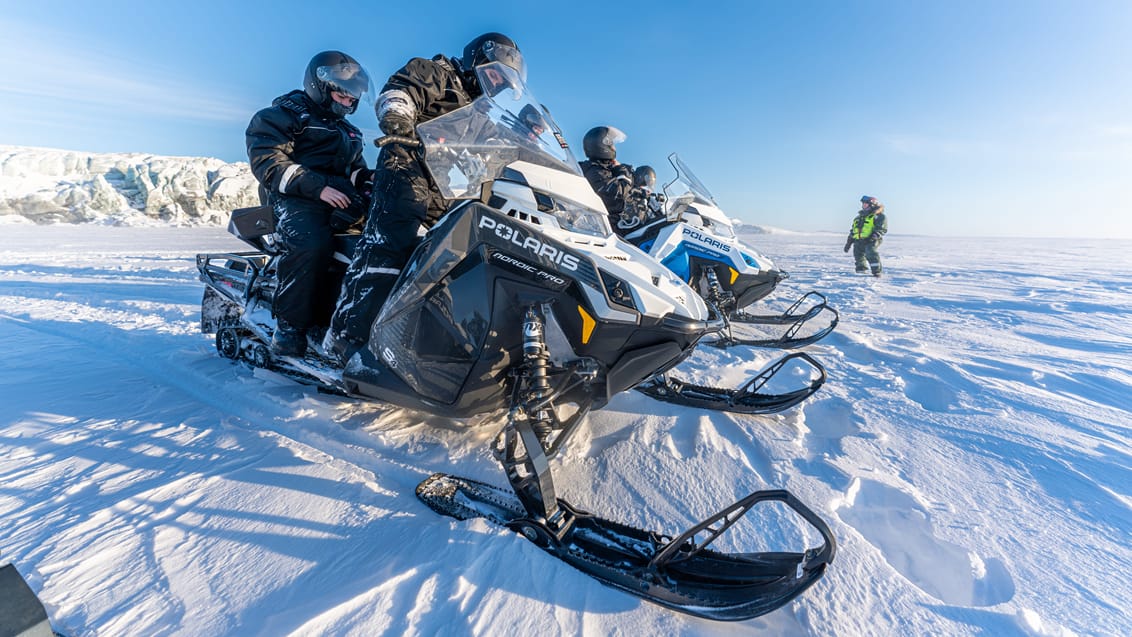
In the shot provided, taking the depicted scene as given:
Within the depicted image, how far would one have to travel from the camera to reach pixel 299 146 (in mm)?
3111

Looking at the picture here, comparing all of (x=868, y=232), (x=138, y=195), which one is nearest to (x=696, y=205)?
(x=868, y=232)

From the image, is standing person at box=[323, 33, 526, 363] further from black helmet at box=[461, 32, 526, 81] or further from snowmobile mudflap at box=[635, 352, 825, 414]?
snowmobile mudflap at box=[635, 352, 825, 414]

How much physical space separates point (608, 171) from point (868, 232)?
858 cm

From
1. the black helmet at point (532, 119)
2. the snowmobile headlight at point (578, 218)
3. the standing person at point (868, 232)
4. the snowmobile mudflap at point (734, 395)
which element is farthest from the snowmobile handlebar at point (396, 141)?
the standing person at point (868, 232)

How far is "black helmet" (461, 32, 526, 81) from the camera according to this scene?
2836 millimetres

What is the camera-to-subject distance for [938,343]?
4.54 meters

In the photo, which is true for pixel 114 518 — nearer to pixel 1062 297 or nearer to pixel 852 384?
pixel 852 384

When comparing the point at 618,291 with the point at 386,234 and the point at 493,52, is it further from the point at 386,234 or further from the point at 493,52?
the point at 493,52

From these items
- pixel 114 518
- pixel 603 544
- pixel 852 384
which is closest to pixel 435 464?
pixel 603 544

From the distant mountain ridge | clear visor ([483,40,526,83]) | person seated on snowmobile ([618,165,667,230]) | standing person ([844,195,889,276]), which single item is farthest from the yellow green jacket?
the distant mountain ridge

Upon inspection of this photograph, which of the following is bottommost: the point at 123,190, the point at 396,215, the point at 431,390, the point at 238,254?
the point at 431,390

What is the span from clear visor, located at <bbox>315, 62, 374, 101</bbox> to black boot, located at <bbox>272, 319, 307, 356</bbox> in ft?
4.95

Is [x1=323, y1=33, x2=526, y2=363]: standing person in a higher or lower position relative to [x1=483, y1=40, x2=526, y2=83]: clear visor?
lower

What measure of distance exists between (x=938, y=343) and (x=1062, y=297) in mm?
4651
